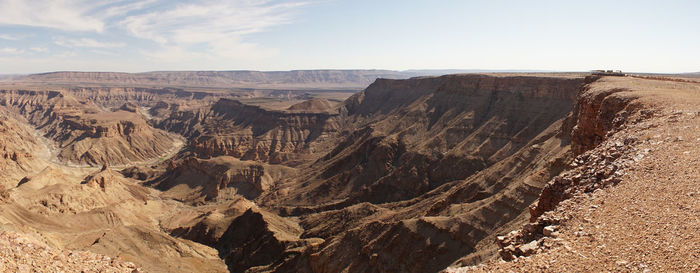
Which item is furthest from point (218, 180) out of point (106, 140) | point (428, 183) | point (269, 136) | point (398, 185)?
point (106, 140)

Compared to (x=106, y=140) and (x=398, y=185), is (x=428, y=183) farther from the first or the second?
(x=106, y=140)

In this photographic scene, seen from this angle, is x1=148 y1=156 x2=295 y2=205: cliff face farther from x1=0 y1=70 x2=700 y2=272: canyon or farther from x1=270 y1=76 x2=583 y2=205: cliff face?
x1=270 y1=76 x2=583 y2=205: cliff face

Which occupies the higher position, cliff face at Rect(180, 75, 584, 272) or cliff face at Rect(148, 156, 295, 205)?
cliff face at Rect(180, 75, 584, 272)

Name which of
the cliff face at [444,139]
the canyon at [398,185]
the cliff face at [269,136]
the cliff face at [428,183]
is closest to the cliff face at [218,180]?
the canyon at [398,185]

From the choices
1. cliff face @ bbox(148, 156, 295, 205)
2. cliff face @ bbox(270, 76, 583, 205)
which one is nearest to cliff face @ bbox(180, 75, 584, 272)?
cliff face @ bbox(270, 76, 583, 205)

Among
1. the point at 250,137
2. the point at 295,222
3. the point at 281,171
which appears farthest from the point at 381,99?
the point at 295,222

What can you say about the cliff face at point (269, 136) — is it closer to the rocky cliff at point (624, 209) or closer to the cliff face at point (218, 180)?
the cliff face at point (218, 180)
